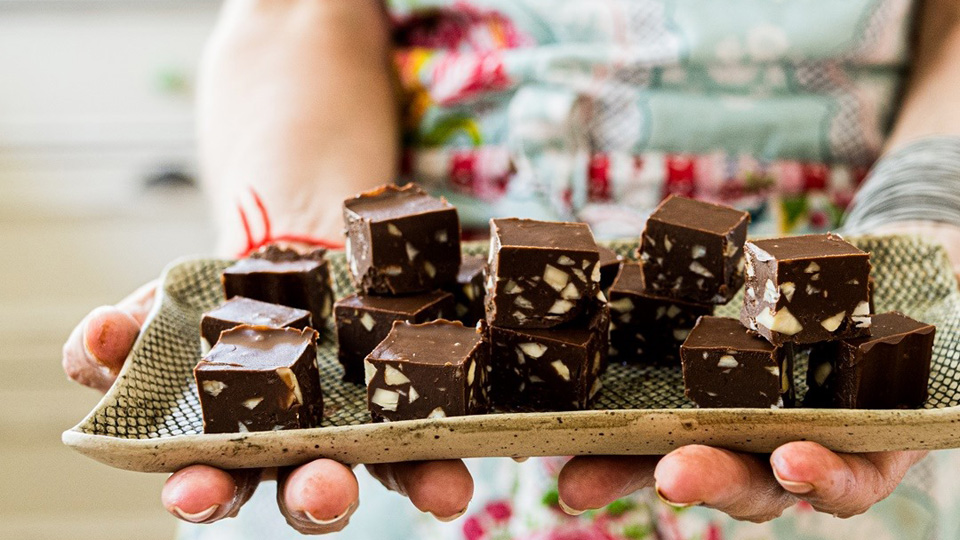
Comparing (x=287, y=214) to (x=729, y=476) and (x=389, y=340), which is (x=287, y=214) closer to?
(x=389, y=340)

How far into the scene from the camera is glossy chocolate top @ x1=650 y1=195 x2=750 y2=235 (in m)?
1.42

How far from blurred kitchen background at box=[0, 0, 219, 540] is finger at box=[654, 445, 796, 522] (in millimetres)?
2506

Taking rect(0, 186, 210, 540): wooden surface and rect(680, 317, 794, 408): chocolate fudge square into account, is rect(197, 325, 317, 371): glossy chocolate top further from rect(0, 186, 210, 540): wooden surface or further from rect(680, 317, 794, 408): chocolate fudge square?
rect(0, 186, 210, 540): wooden surface

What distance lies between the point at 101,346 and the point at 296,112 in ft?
2.88

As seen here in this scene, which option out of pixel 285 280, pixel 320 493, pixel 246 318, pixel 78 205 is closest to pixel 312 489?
pixel 320 493

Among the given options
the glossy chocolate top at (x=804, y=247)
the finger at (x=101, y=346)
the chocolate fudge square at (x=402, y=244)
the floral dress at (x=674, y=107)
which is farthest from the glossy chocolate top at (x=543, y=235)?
the finger at (x=101, y=346)

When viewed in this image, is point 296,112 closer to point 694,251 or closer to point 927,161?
point 694,251

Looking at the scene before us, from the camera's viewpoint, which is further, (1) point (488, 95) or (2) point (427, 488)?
(1) point (488, 95)

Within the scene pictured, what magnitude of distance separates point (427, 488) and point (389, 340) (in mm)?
226

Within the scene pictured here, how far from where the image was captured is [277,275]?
1.50 metres

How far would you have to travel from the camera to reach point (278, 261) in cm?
155

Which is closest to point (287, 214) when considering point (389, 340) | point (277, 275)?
point (277, 275)

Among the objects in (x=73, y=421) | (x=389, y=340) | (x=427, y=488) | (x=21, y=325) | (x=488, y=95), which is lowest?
(x=73, y=421)

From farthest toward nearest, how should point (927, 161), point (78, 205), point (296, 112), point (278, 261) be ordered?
point (78, 205) < point (296, 112) < point (927, 161) < point (278, 261)
